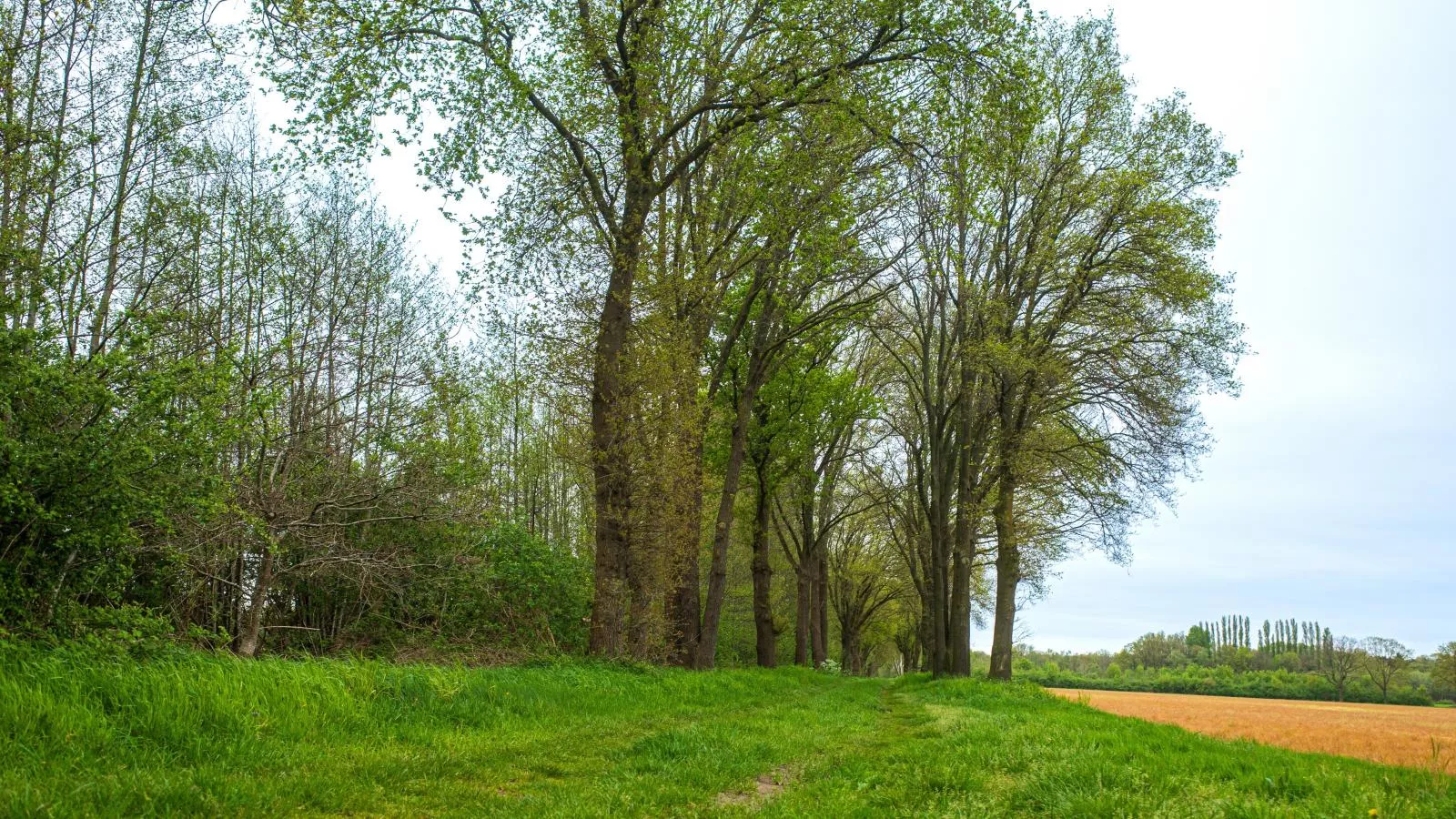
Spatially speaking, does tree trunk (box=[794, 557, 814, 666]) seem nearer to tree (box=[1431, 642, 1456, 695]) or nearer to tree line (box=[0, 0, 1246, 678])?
tree line (box=[0, 0, 1246, 678])

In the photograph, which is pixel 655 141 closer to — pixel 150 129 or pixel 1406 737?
pixel 150 129

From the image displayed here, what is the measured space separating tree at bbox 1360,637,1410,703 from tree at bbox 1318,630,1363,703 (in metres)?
0.59

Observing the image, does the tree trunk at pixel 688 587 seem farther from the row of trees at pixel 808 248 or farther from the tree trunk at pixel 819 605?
the tree trunk at pixel 819 605

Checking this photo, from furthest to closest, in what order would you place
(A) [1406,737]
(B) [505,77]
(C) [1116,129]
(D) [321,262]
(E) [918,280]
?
(E) [918,280] → (C) [1116,129] → (D) [321,262] → (B) [505,77] → (A) [1406,737]

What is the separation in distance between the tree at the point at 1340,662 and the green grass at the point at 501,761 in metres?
47.3

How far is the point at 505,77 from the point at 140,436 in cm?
821

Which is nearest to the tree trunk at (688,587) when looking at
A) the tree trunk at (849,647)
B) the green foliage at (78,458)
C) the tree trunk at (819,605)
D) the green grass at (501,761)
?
the green grass at (501,761)

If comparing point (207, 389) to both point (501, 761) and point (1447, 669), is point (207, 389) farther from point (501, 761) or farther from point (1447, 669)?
point (1447, 669)

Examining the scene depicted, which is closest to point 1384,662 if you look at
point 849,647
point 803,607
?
point 849,647

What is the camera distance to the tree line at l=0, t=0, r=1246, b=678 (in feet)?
25.6

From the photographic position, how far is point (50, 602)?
627 cm

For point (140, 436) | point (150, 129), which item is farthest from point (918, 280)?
point (140, 436)

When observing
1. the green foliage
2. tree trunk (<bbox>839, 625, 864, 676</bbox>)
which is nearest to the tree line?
the green foliage

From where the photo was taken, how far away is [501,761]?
5.90 meters
